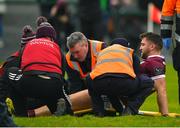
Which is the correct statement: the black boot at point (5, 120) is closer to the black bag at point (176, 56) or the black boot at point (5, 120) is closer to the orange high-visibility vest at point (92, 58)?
the orange high-visibility vest at point (92, 58)

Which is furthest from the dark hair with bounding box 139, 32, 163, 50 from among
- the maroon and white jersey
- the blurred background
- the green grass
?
the blurred background

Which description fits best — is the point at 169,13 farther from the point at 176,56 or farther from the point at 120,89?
the point at 120,89

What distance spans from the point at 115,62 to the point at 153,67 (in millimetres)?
757

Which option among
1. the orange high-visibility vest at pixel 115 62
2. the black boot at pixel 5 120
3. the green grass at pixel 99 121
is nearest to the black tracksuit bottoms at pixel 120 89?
the orange high-visibility vest at pixel 115 62

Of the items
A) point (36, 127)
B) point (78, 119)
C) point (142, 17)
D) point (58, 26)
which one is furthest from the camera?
point (142, 17)

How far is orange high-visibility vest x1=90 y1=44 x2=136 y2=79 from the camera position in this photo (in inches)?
485

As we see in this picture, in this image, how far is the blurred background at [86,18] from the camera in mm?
24609

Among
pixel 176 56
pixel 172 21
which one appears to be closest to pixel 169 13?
pixel 172 21

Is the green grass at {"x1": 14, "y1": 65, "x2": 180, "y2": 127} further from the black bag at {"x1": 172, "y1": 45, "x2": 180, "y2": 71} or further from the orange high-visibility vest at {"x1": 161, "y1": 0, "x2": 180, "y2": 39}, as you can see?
the orange high-visibility vest at {"x1": 161, "y1": 0, "x2": 180, "y2": 39}

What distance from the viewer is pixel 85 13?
2456 centimetres

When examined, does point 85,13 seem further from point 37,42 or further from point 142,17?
point 37,42

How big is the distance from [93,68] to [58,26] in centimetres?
1349

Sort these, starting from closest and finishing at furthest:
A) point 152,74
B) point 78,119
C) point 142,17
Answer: point 78,119 < point 152,74 < point 142,17

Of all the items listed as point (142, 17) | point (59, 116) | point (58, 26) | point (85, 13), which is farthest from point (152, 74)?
point (142, 17)
